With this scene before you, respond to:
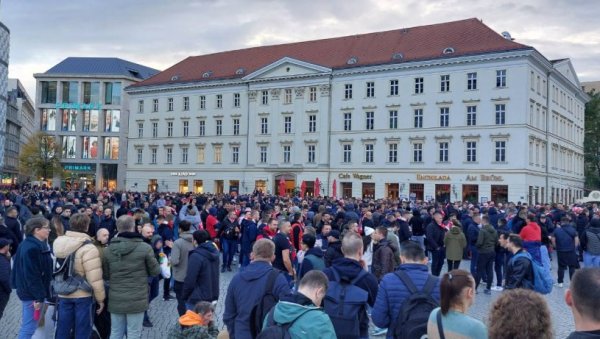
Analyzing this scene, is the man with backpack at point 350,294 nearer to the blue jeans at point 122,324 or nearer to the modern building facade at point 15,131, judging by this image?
the blue jeans at point 122,324

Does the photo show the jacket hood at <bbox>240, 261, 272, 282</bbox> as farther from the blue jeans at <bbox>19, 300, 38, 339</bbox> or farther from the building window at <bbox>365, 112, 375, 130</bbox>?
the building window at <bbox>365, 112, 375, 130</bbox>

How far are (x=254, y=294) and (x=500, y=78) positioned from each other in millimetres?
45357

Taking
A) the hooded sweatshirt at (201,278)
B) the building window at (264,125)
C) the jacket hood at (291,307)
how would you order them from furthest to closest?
the building window at (264,125), the hooded sweatshirt at (201,278), the jacket hood at (291,307)

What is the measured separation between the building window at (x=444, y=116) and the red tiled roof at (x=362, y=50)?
4629 millimetres

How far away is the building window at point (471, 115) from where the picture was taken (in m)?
48.2

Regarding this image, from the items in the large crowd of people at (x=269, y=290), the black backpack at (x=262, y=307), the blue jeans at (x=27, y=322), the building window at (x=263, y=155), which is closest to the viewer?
the large crowd of people at (x=269, y=290)

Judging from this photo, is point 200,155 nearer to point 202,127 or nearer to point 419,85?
point 202,127

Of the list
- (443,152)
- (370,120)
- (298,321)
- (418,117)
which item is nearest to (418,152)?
(443,152)

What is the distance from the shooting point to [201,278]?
7.59 meters

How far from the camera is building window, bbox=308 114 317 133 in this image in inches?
2234

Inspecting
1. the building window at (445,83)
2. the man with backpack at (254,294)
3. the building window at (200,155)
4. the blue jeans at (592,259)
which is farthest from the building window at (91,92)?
the man with backpack at (254,294)

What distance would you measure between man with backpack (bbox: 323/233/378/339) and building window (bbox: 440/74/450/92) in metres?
45.4

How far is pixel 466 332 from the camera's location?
4.05 m

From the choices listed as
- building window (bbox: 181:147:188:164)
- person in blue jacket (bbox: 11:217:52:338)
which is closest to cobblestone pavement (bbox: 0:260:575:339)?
person in blue jacket (bbox: 11:217:52:338)
